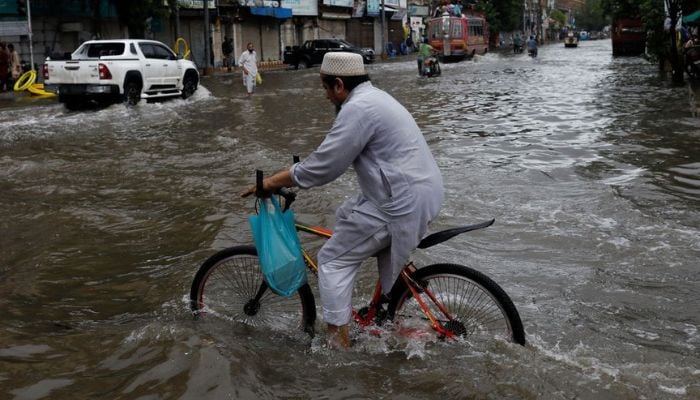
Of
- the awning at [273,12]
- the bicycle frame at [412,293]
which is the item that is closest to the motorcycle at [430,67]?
the awning at [273,12]

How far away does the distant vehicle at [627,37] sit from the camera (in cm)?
4175

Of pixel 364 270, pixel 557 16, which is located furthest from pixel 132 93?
pixel 557 16

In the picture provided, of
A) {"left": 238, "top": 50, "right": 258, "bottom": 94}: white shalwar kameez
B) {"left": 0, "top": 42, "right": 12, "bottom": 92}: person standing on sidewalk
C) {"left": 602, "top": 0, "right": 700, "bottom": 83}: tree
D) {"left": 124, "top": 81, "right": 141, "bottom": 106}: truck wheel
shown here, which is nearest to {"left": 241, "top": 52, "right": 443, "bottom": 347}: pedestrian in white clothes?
{"left": 124, "top": 81, "right": 141, "bottom": 106}: truck wheel

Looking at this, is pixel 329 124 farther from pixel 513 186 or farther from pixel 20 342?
pixel 20 342

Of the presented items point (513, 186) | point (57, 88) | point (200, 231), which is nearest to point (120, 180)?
point (200, 231)

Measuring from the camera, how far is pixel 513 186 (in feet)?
29.1

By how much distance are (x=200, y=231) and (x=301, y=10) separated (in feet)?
139

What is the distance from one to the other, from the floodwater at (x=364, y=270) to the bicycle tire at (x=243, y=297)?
10 centimetres

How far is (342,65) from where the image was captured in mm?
3590

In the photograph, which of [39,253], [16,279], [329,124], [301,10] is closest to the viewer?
[16,279]

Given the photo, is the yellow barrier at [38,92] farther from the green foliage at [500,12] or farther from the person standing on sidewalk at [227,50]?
the green foliage at [500,12]

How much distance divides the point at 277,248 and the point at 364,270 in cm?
208

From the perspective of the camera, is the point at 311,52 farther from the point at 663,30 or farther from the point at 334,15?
the point at 663,30

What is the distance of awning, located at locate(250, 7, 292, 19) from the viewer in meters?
41.6
